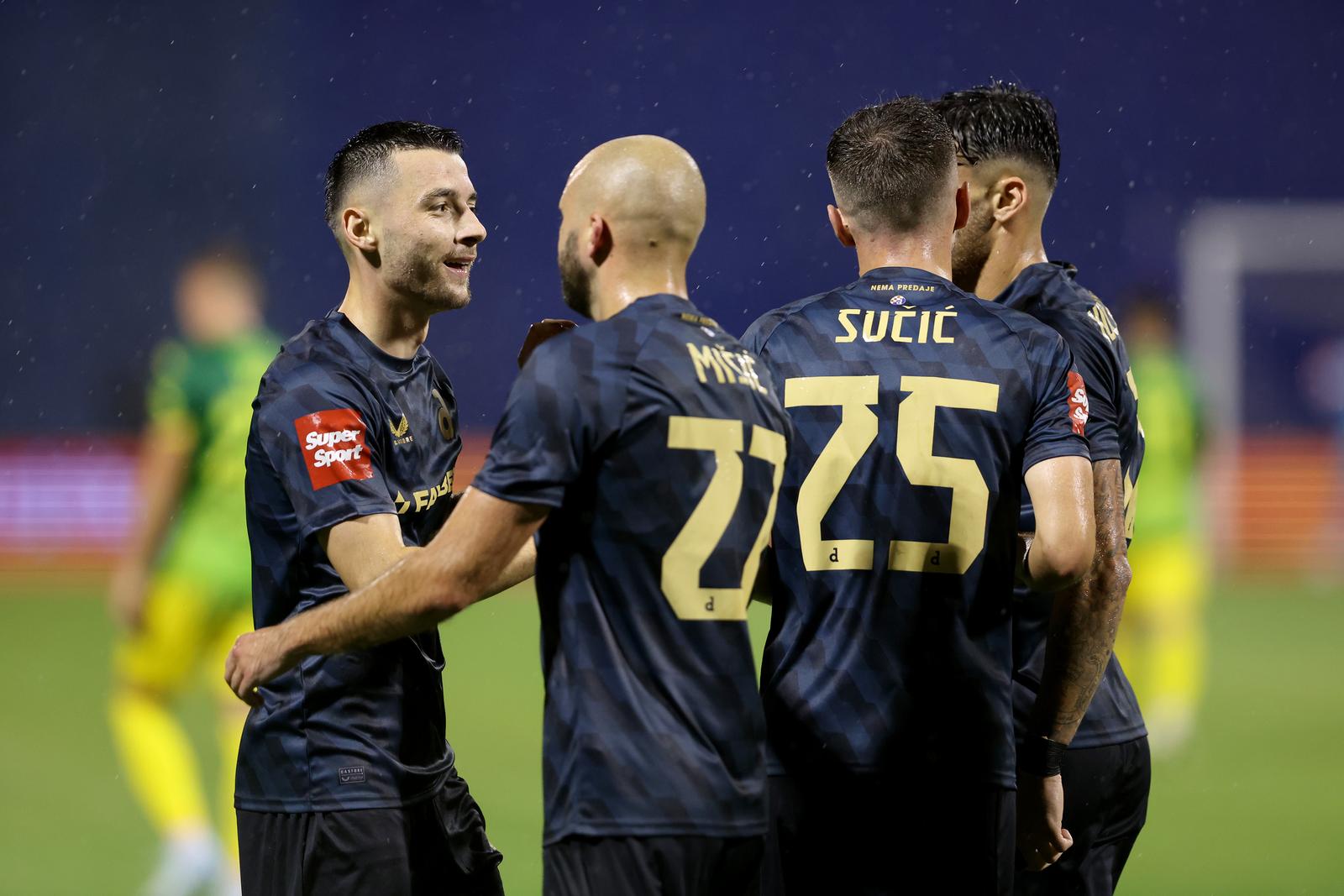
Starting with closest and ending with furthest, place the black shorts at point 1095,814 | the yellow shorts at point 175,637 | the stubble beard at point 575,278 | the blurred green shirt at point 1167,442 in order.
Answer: the stubble beard at point 575,278 < the black shorts at point 1095,814 < the yellow shorts at point 175,637 < the blurred green shirt at point 1167,442

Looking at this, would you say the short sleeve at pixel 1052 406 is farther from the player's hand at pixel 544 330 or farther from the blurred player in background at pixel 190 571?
the blurred player in background at pixel 190 571

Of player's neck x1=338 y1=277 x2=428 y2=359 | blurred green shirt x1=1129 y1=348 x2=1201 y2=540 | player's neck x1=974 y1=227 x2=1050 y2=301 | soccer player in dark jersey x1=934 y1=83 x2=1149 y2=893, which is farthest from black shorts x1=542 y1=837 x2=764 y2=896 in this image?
blurred green shirt x1=1129 y1=348 x2=1201 y2=540

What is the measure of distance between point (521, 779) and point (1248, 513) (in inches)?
549

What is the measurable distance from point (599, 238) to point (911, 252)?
33.1 inches

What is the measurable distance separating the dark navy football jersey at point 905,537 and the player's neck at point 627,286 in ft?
1.71

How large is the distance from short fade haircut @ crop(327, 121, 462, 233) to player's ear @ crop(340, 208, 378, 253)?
1.6 inches

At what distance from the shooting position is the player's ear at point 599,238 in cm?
268

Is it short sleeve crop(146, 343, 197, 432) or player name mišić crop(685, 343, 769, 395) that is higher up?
short sleeve crop(146, 343, 197, 432)

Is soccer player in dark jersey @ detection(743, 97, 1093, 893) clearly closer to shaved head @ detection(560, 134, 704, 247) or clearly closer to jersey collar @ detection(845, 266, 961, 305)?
jersey collar @ detection(845, 266, 961, 305)

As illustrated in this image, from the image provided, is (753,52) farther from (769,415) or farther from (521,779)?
(769,415)

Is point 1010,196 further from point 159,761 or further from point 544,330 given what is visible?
point 159,761

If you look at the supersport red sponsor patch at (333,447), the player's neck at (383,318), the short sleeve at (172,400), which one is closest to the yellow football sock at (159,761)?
the short sleeve at (172,400)

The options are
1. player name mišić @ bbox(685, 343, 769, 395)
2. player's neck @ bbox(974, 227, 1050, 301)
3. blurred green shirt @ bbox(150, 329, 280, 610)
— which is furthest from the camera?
blurred green shirt @ bbox(150, 329, 280, 610)

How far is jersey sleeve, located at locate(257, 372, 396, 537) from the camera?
120 inches
